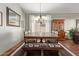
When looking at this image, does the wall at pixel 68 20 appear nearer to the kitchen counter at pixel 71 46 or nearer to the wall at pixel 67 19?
the wall at pixel 67 19

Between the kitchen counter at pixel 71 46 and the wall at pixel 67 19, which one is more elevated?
the wall at pixel 67 19

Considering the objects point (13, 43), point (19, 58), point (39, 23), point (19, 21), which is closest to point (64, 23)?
point (39, 23)

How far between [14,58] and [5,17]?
201cm

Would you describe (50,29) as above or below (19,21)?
below

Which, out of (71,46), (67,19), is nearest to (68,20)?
(67,19)

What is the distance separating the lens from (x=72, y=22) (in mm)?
2070

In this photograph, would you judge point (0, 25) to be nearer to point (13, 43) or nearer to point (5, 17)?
point (5, 17)

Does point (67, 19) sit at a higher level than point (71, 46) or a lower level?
higher

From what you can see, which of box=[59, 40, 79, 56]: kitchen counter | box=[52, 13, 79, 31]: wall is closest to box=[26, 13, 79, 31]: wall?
box=[52, 13, 79, 31]: wall

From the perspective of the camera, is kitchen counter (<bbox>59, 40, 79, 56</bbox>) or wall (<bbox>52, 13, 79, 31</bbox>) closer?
wall (<bbox>52, 13, 79, 31</bbox>)

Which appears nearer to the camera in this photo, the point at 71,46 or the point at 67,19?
the point at 67,19

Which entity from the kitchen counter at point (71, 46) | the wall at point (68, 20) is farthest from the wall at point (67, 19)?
the kitchen counter at point (71, 46)

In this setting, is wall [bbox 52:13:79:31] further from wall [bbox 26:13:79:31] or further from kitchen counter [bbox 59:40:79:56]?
kitchen counter [bbox 59:40:79:56]

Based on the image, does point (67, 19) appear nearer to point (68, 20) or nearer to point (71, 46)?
point (68, 20)
